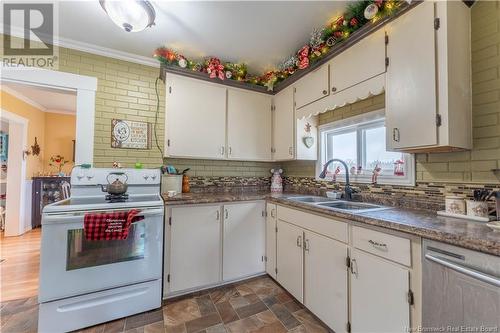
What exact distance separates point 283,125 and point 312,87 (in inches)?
23.1

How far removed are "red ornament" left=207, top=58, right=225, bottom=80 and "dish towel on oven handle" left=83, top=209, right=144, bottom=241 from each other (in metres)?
1.65

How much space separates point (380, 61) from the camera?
155cm

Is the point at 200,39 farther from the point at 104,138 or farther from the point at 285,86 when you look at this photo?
the point at 104,138

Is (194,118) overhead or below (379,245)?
overhead

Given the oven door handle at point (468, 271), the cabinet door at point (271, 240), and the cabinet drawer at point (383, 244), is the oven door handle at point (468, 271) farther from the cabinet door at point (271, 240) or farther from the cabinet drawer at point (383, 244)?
the cabinet door at point (271, 240)

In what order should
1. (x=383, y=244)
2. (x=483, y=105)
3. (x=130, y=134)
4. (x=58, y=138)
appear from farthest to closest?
(x=58, y=138) < (x=130, y=134) < (x=483, y=105) < (x=383, y=244)

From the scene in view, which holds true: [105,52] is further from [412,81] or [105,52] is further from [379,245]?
[379,245]

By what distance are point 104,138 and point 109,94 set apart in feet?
1.54

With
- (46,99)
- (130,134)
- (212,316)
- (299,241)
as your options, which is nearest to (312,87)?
(299,241)

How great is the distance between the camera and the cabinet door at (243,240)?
2154mm

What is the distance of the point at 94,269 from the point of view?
161 centimetres

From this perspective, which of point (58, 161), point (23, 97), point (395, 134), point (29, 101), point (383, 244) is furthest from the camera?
point (58, 161)

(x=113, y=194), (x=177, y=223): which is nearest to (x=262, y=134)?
(x=177, y=223)

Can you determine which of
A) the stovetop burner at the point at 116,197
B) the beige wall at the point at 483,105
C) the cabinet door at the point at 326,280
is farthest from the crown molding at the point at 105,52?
the beige wall at the point at 483,105
